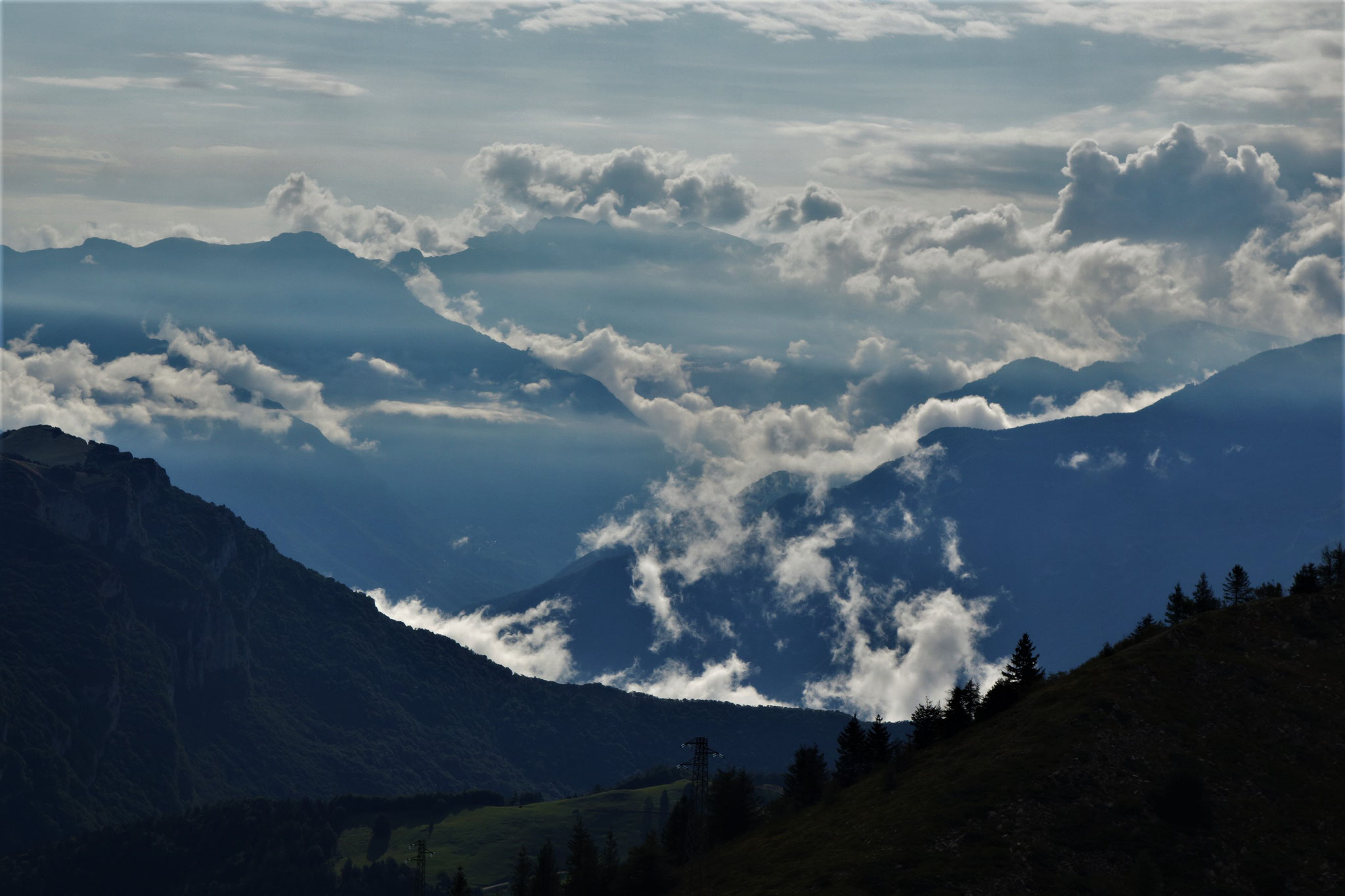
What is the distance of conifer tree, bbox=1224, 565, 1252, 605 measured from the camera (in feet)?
615

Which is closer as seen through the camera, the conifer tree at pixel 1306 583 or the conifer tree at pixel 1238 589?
the conifer tree at pixel 1306 583

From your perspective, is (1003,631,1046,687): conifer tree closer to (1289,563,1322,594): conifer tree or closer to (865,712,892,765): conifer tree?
(865,712,892,765): conifer tree

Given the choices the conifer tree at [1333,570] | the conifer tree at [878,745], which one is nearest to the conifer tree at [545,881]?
the conifer tree at [878,745]

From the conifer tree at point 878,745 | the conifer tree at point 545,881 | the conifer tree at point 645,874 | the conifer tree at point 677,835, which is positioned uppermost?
the conifer tree at point 878,745

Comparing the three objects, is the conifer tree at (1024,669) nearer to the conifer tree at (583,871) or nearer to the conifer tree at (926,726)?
the conifer tree at (926,726)

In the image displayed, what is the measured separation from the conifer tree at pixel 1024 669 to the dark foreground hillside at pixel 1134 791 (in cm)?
627

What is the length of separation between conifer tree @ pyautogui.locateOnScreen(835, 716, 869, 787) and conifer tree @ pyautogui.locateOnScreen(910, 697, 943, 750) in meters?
7.49

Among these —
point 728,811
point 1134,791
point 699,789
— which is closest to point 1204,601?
point 1134,791

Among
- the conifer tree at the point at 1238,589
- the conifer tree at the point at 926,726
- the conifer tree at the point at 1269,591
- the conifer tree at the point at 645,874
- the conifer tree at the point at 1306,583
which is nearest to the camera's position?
the conifer tree at the point at 645,874

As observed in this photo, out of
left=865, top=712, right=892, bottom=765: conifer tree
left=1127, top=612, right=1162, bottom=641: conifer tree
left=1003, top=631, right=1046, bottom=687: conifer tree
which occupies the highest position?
left=1127, top=612, right=1162, bottom=641: conifer tree

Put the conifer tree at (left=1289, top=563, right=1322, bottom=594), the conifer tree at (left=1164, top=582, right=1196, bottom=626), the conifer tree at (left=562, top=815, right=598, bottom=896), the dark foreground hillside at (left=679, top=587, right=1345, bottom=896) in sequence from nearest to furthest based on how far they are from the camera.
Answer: the dark foreground hillside at (left=679, top=587, right=1345, bottom=896), the conifer tree at (left=1289, top=563, right=1322, bottom=594), the conifer tree at (left=562, top=815, right=598, bottom=896), the conifer tree at (left=1164, top=582, right=1196, bottom=626)

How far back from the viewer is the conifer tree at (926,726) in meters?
168

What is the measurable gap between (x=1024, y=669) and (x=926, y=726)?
48.2ft

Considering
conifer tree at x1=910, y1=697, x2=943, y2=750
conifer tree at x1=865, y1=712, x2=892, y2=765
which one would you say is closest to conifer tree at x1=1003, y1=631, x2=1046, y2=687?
conifer tree at x1=910, y1=697, x2=943, y2=750
